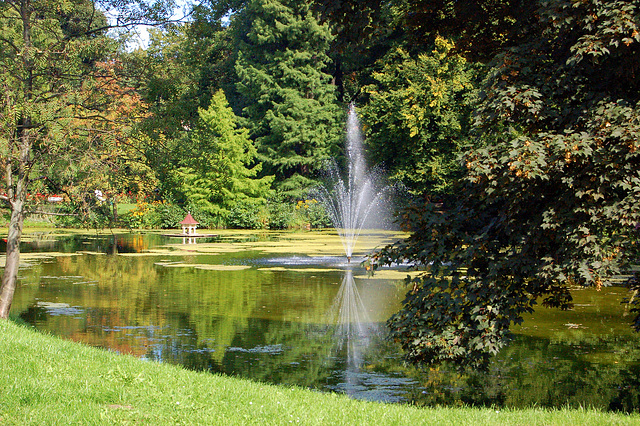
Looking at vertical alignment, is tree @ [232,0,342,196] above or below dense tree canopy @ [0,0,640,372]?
above

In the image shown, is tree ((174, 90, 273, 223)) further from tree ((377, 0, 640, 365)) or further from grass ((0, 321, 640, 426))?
tree ((377, 0, 640, 365))

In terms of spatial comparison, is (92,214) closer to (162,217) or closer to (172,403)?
(172,403)

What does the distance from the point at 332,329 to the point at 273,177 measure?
105ft

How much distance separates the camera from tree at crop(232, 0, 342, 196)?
42469 mm

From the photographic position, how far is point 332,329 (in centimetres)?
1213

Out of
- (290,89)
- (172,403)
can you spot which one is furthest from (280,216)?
(172,403)

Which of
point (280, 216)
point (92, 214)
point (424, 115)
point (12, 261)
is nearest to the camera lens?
point (92, 214)

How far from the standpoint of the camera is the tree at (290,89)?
42.5m

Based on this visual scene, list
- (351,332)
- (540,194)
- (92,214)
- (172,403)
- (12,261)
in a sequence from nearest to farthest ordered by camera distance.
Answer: (172,403)
(540,194)
(351,332)
(92,214)
(12,261)

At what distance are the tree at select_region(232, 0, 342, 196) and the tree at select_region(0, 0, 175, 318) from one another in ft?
97.4

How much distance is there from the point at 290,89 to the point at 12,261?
105ft

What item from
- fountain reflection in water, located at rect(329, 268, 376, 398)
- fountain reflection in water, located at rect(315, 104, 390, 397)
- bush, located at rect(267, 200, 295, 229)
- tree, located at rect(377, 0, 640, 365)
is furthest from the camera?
fountain reflection in water, located at rect(315, 104, 390, 397)

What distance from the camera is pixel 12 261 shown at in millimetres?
12344

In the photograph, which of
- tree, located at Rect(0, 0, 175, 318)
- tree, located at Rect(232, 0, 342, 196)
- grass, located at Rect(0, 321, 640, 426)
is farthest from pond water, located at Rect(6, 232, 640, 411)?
tree, located at Rect(232, 0, 342, 196)
